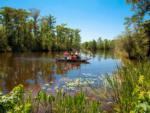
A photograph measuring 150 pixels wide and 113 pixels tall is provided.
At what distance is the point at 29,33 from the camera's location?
7775 centimetres

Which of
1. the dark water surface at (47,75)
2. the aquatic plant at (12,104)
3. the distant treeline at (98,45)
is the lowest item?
the dark water surface at (47,75)

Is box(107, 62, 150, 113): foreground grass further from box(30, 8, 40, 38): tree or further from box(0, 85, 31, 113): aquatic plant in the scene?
box(30, 8, 40, 38): tree

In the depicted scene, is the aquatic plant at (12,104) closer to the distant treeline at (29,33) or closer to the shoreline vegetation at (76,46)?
the shoreline vegetation at (76,46)

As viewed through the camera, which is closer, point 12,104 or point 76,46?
point 12,104

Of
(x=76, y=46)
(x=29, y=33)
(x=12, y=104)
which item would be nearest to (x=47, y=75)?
(x=12, y=104)

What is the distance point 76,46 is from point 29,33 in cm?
2832

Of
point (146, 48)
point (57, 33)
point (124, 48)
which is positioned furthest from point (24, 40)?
point (146, 48)

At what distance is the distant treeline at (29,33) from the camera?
70.2 metres

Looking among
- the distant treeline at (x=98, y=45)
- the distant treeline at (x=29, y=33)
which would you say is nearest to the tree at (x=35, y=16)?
the distant treeline at (x=29, y=33)

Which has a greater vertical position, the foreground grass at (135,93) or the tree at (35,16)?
the tree at (35,16)

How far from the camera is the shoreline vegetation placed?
4.79m

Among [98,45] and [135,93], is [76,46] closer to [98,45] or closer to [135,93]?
[98,45]

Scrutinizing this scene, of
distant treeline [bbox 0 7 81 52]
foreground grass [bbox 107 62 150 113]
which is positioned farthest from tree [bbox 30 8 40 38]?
foreground grass [bbox 107 62 150 113]

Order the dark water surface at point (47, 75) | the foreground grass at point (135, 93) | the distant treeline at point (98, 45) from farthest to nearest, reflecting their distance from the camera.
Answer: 1. the distant treeline at point (98, 45)
2. the dark water surface at point (47, 75)
3. the foreground grass at point (135, 93)
